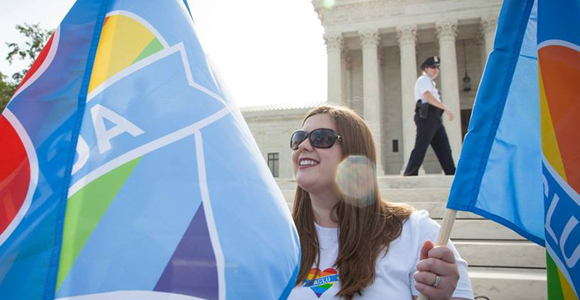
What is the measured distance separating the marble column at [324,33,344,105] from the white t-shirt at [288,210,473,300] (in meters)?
22.4

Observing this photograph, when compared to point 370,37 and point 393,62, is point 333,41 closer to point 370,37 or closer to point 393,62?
point 370,37

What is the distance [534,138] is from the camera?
2117mm

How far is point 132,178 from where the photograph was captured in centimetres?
147

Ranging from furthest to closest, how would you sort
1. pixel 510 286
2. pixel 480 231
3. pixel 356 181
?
pixel 480 231 → pixel 510 286 → pixel 356 181

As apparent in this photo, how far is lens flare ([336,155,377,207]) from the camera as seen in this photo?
2350 millimetres

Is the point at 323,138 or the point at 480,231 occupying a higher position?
the point at 323,138

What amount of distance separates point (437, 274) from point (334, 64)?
23.6 meters

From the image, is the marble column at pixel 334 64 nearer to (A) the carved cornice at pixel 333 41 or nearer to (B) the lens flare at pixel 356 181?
(A) the carved cornice at pixel 333 41

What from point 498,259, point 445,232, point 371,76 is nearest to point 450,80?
point 371,76

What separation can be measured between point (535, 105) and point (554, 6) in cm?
50

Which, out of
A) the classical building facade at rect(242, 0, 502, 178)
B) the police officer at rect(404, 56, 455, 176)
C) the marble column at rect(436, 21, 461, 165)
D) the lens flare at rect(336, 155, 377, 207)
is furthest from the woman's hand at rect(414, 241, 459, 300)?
the marble column at rect(436, 21, 461, 165)

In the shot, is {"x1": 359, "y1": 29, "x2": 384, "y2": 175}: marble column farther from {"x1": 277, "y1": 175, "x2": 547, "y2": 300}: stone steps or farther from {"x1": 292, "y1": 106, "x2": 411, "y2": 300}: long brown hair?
{"x1": 292, "y1": 106, "x2": 411, "y2": 300}: long brown hair

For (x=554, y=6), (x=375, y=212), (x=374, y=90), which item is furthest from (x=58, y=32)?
(x=374, y=90)

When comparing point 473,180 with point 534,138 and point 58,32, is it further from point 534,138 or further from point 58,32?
point 58,32
